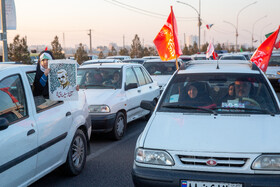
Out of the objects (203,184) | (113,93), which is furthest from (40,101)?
(113,93)

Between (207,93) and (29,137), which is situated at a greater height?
(207,93)

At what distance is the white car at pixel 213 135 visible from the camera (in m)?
3.56

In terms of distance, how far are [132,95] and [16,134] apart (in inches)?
198

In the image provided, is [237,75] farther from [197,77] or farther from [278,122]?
[278,122]

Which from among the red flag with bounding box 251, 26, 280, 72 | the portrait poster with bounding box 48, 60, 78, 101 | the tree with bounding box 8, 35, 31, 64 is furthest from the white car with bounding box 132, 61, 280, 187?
the tree with bounding box 8, 35, 31, 64

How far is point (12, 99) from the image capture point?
169 inches

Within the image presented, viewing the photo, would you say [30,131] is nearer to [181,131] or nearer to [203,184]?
[181,131]

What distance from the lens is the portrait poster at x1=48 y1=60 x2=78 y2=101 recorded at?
5.08 meters

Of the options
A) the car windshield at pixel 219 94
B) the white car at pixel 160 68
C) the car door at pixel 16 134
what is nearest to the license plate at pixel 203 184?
the car windshield at pixel 219 94

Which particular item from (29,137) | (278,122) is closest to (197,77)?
(278,122)

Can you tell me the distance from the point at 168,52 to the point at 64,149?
17.2ft

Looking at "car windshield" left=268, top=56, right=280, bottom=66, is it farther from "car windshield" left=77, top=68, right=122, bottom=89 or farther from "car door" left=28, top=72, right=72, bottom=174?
"car door" left=28, top=72, right=72, bottom=174

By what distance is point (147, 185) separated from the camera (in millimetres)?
3746

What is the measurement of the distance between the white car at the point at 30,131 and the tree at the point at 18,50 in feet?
77.0
